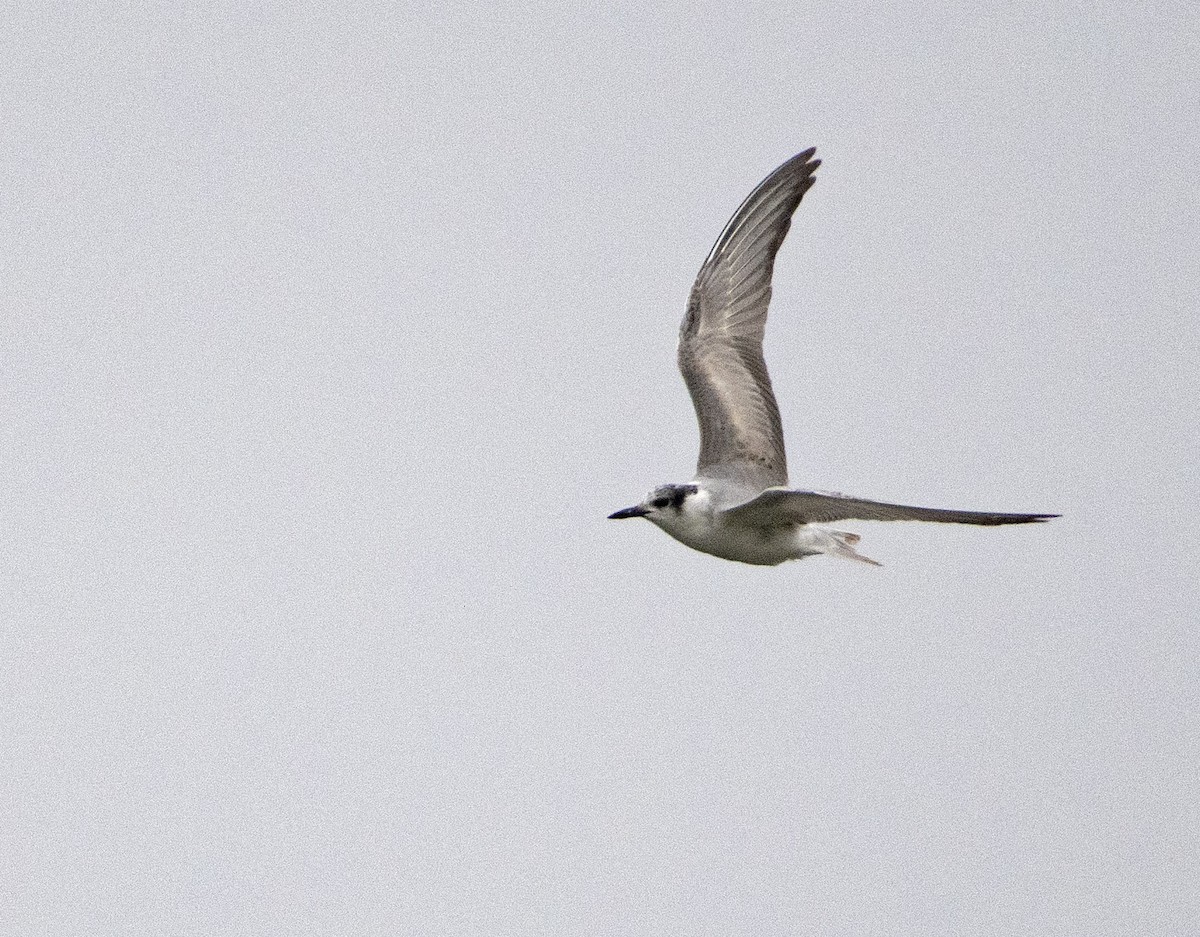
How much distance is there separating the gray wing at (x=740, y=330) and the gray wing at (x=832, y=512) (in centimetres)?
135

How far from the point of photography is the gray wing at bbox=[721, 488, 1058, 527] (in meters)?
6.60

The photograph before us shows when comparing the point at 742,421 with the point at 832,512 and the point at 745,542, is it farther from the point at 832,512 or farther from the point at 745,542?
the point at 832,512

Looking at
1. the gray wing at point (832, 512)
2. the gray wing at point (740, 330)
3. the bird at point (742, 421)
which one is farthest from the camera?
the gray wing at point (740, 330)

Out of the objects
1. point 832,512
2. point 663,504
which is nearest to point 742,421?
point 663,504

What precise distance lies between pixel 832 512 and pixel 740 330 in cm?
296

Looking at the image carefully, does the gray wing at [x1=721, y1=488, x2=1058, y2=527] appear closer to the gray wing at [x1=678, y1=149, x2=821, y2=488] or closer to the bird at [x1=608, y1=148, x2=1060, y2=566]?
the bird at [x1=608, y1=148, x2=1060, y2=566]

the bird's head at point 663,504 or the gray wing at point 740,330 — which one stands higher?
the gray wing at point 740,330

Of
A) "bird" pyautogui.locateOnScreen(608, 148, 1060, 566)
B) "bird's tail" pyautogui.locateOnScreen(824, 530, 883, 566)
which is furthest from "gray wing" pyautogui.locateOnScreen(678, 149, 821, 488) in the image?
"bird's tail" pyautogui.locateOnScreen(824, 530, 883, 566)

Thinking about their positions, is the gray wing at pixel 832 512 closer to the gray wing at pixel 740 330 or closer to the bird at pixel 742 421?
the bird at pixel 742 421

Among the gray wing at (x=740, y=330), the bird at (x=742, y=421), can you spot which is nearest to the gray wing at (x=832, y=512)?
the bird at (x=742, y=421)

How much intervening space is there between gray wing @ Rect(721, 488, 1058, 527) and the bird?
0.04 feet

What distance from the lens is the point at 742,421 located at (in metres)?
9.69

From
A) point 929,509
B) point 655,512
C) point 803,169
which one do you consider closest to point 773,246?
point 803,169

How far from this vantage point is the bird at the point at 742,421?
8.37 m
